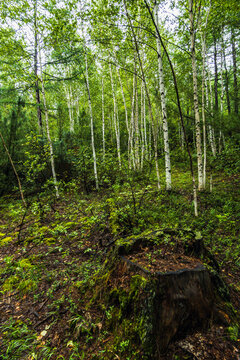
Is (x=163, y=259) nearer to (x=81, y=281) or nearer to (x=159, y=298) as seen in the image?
(x=159, y=298)

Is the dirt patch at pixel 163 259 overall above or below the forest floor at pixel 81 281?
above

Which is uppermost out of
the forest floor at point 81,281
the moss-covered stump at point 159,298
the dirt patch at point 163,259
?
the dirt patch at point 163,259

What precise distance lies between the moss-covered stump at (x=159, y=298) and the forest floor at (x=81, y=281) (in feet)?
0.17

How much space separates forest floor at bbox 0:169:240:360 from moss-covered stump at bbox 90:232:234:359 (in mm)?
51

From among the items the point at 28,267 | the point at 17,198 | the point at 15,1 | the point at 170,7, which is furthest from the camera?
the point at 17,198

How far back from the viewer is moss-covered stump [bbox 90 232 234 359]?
1.61 m

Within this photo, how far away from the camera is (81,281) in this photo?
8.91 feet

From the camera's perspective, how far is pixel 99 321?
79.3 inches

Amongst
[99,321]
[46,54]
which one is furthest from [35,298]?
[46,54]

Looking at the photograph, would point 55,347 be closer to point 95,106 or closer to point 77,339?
point 77,339

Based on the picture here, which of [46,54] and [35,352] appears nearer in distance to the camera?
[35,352]

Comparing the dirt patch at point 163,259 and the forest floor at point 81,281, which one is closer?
the forest floor at point 81,281

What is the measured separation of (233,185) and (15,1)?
11.7 m

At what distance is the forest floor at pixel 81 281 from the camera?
1.65 metres
